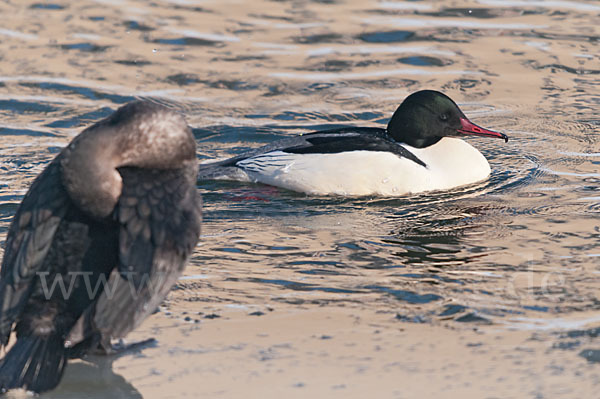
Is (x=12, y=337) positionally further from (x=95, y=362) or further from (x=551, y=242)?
(x=551, y=242)

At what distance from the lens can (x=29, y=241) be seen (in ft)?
14.2

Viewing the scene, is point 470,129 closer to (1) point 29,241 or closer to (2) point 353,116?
(2) point 353,116

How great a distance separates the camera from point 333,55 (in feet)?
36.5

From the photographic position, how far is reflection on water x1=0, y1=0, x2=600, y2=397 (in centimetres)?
541

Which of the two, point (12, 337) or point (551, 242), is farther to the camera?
point (551, 242)

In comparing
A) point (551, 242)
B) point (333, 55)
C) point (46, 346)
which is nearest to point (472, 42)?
point (333, 55)

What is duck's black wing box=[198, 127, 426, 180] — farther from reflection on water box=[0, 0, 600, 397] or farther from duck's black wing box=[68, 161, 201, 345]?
duck's black wing box=[68, 161, 201, 345]

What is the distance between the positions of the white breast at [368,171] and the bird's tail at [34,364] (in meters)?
3.70

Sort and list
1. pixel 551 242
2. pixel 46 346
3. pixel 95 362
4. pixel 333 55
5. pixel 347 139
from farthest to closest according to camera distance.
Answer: pixel 333 55 → pixel 347 139 → pixel 551 242 → pixel 95 362 → pixel 46 346

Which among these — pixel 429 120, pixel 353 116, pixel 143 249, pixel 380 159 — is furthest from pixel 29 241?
pixel 353 116

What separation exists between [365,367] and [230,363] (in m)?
0.63

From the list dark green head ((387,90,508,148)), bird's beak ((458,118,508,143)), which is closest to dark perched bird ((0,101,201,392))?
dark green head ((387,90,508,148))

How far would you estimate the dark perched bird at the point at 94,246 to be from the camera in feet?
13.5

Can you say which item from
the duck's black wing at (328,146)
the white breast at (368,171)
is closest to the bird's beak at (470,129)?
the white breast at (368,171)
